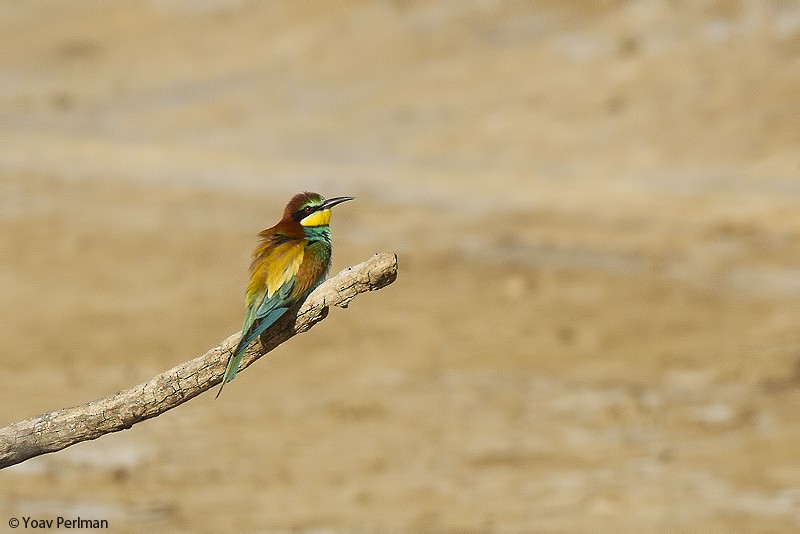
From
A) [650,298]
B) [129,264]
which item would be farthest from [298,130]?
[650,298]

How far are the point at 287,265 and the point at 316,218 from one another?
11.3 inches

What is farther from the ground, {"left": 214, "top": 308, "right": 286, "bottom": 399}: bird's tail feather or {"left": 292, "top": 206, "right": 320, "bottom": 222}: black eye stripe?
{"left": 292, "top": 206, "right": 320, "bottom": 222}: black eye stripe

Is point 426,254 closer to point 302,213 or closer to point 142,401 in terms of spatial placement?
point 302,213

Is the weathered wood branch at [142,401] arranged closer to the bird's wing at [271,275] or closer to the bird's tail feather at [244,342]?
the bird's tail feather at [244,342]

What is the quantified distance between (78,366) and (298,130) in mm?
7758

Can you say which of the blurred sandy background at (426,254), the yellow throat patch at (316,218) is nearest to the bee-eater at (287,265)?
the yellow throat patch at (316,218)

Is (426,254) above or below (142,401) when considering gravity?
above

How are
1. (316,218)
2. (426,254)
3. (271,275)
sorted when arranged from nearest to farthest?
1. (271,275)
2. (316,218)
3. (426,254)

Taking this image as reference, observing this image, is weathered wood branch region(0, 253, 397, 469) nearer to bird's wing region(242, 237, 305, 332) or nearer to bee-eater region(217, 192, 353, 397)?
bee-eater region(217, 192, 353, 397)

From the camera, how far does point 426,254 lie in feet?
44.7

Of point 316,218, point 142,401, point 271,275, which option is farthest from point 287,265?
point 142,401

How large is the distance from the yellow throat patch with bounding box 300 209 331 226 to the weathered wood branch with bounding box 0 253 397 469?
67 centimetres

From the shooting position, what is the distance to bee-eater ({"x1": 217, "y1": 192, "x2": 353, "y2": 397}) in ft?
13.5

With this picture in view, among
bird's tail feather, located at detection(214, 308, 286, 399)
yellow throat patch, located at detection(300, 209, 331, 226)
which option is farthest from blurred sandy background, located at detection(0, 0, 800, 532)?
bird's tail feather, located at detection(214, 308, 286, 399)
